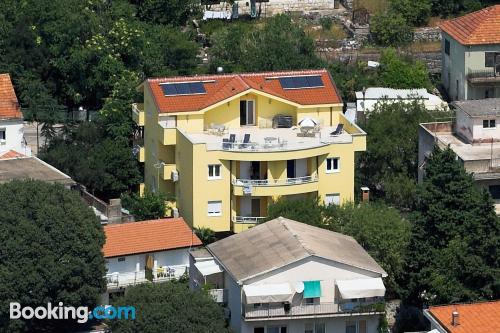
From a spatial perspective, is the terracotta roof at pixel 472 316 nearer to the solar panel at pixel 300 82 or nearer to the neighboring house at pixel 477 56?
the solar panel at pixel 300 82

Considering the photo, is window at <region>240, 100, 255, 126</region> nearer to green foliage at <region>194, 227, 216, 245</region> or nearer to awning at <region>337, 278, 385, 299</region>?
green foliage at <region>194, 227, 216, 245</region>

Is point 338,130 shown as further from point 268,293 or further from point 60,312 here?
point 60,312

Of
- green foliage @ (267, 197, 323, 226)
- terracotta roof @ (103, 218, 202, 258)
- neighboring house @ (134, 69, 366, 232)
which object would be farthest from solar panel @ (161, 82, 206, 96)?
terracotta roof @ (103, 218, 202, 258)

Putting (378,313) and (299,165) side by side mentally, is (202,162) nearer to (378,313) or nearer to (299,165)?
(299,165)

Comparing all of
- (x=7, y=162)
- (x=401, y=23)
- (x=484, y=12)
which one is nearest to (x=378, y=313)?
(x=7, y=162)

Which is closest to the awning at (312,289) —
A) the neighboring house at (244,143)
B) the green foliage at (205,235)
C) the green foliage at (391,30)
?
the green foliage at (205,235)
